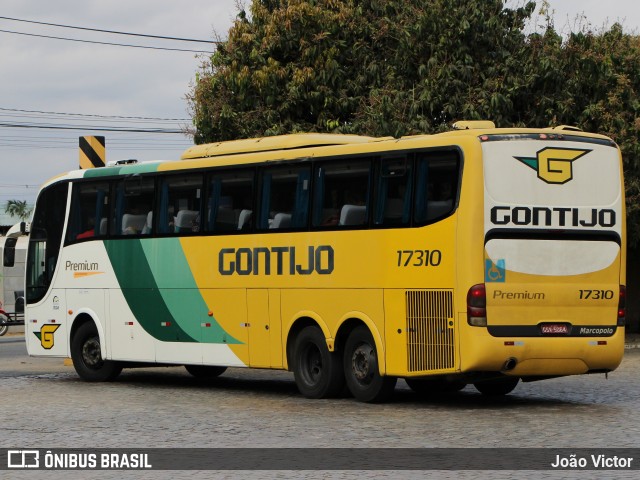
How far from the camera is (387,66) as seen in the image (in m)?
29.8

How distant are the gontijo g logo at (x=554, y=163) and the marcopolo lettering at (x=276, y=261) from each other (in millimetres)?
3137

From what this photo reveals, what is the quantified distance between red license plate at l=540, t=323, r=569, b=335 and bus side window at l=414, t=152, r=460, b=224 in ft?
5.88

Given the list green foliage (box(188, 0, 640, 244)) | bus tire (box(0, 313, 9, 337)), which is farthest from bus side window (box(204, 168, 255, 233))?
bus tire (box(0, 313, 9, 337))

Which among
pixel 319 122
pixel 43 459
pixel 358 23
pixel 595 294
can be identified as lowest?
pixel 43 459

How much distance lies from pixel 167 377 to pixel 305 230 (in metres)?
6.15

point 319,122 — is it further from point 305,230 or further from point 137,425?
point 137,425

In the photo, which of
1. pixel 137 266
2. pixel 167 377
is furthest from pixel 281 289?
pixel 167 377

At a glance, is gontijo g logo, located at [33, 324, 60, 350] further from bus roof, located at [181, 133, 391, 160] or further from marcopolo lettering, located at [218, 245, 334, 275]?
marcopolo lettering, located at [218, 245, 334, 275]

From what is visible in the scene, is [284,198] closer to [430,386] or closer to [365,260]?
[365,260]

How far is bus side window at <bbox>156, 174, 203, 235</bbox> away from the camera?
20.7 meters

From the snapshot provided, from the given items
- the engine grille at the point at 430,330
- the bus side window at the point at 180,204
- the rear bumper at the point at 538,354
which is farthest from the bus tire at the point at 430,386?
the bus side window at the point at 180,204

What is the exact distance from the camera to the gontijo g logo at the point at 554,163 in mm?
16734

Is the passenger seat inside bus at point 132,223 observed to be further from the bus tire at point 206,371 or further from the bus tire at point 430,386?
the bus tire at point 430,386

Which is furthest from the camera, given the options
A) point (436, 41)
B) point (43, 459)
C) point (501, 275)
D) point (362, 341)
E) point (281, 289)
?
point (436, 41)
